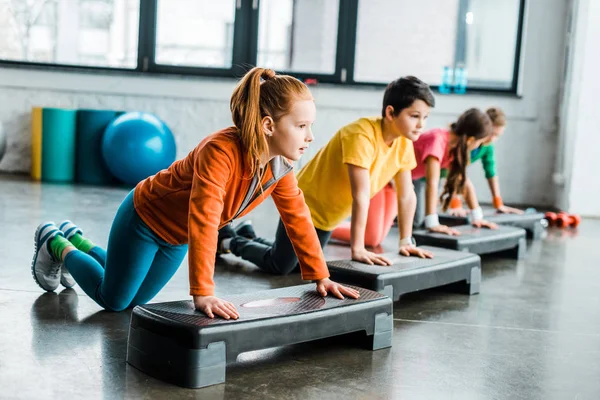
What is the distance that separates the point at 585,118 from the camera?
6.24 meters

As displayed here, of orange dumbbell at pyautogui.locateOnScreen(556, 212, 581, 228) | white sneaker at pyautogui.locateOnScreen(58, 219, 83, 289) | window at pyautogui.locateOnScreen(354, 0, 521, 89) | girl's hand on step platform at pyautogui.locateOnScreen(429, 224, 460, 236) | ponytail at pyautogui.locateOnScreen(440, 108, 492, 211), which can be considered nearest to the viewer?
white sneaker at pyautogui.locateOnScreen(58, 219, 83, 289)

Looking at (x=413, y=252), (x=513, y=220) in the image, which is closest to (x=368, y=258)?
(x=413, y=252)

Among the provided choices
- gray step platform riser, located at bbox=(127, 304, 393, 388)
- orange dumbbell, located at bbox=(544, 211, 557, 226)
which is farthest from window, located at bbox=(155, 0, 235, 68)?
gray step platform riser, located at bbox=(127, 304, 393, 388)

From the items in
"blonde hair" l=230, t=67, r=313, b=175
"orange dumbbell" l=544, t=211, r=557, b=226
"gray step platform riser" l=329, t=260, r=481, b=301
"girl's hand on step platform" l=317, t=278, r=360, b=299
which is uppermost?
"blonde hair" l=230, t=67, r=313, b=175

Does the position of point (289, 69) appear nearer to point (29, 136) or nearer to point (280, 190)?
point (29, 136)

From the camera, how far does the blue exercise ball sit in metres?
6.34

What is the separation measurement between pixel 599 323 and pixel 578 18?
4.37 m

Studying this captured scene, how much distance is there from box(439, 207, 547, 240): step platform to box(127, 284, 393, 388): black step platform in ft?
7.85

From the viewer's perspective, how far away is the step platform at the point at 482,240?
3695mm

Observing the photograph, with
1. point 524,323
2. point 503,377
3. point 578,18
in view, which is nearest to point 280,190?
point 503,377

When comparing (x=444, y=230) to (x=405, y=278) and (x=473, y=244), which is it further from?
(x=405, y=278)

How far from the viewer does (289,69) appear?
7.40 meters

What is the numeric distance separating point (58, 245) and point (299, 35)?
203 inches

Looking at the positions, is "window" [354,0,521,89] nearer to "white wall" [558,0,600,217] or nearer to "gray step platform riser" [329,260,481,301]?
"white wall" [558,0,600,217]
